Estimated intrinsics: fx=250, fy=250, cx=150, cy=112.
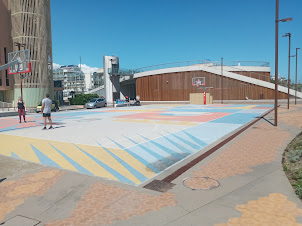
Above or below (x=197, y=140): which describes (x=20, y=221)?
below

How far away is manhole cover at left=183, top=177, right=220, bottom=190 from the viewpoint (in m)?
4.93

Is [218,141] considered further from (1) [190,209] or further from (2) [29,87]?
(2) [29,87]

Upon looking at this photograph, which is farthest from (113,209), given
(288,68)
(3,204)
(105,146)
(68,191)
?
(288,68)

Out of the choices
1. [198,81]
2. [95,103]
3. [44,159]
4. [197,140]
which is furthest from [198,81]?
[44,159]

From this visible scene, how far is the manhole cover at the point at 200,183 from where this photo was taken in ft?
16.2

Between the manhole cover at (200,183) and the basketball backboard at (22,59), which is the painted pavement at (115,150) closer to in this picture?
the manhole cover at (200,183)

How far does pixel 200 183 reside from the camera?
5.16 metres

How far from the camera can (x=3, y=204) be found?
4320mm

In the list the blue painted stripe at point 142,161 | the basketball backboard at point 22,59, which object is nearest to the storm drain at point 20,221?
the blue painted stripe at point 142,161

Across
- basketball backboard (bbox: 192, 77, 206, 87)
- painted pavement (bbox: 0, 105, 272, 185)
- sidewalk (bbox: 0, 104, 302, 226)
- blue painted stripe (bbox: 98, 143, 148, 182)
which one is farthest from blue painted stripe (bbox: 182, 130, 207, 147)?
basketball backboard (bbox: 192, 77, 206, 87)

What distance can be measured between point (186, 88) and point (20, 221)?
47199 mm

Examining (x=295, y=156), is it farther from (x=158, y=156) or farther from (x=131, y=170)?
(x=131, y=170)

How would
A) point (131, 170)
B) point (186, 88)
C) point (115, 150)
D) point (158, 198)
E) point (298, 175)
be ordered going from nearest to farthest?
point (158, 198)
point (298, 175)
point (131, 170)
point (115, 150)
point (186, 88)

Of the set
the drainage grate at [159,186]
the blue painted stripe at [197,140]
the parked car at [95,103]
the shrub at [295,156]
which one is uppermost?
the parked car at [95,103]
